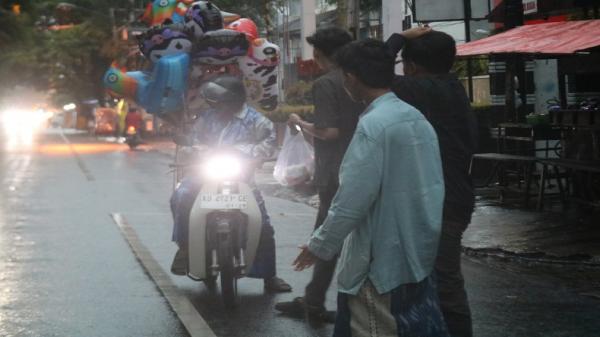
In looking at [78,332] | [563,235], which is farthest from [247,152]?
[563,235]

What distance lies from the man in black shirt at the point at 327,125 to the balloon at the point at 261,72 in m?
2.63

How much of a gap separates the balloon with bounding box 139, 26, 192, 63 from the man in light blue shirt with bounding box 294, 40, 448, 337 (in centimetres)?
529

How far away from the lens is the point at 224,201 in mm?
7496

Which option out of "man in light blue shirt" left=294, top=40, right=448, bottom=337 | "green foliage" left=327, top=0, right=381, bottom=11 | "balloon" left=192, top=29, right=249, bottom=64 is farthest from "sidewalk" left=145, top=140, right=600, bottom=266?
"green foliage" left=327, top=0, right=381, bottom=11

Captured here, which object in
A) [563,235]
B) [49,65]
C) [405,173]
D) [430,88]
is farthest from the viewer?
[49,65]

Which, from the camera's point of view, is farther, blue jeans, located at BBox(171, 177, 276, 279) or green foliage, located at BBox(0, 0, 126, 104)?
green foliage, located at BBox(0, 0, 126, 104)

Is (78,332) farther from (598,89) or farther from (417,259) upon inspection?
(598,89)

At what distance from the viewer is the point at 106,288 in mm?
8500

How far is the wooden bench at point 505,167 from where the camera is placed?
13797 millimetres

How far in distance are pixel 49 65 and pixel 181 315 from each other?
221ft

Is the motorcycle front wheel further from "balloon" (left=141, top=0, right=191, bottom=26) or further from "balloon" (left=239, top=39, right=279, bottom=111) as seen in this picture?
"balloon" (left=141, top=0, right=191, bottom=26)

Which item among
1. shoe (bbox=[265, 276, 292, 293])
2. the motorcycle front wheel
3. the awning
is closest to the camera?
the motorcycle front wheel

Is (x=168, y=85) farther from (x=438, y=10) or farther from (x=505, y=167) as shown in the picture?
(x=438, y=10)

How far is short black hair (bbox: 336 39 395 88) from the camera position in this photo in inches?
169
